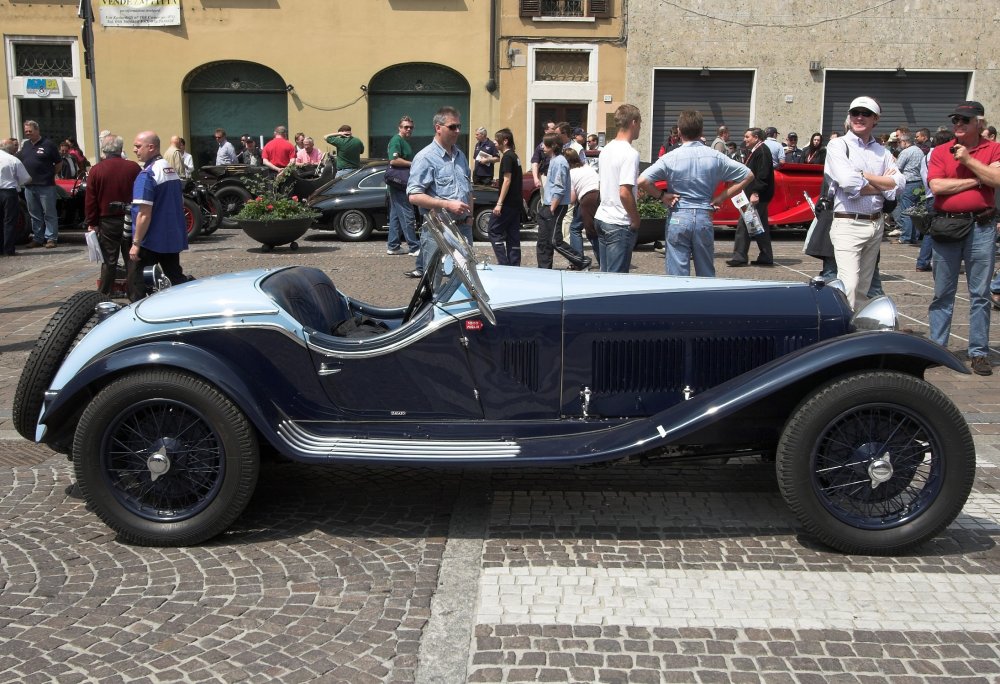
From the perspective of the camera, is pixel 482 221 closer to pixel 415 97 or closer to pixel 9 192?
pixel 9 192

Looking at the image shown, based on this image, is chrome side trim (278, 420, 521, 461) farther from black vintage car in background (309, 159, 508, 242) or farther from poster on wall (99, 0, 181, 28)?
poster on wall (99, 0, 181, 28)

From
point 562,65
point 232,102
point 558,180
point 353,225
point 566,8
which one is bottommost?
point 353,225

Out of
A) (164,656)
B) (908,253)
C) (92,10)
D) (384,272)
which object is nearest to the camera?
(164,656)

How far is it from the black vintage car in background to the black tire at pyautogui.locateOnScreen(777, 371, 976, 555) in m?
11.6

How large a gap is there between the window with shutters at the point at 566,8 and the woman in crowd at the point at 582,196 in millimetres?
13618

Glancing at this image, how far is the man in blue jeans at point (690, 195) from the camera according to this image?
689 centimetres

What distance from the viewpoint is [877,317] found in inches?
180

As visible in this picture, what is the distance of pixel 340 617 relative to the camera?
376 cm

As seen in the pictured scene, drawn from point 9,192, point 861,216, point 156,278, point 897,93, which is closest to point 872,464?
point 861,216

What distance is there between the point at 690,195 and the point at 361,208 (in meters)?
9.43

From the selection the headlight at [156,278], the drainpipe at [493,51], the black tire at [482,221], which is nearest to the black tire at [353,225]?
the black tire at [482,221]

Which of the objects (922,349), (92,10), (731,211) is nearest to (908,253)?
(731,211)

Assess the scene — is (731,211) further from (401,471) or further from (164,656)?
(164,656)

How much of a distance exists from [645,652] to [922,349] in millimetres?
1834
